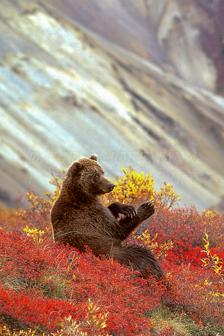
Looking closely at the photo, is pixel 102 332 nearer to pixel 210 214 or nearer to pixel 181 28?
pixel 210 214

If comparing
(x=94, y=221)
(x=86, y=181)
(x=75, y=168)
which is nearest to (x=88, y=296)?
(x=94, y=221)

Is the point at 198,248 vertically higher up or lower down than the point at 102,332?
higher up

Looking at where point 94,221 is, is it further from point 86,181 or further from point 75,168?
point 75,168

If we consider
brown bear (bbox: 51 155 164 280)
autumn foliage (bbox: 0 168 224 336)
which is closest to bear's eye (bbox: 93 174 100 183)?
brown bear (bbox: 51 155 164 280)

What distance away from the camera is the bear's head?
16.4ft

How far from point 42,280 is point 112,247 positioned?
1100 mm

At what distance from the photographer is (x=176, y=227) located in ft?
25.0

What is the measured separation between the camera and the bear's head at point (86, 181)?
500cm

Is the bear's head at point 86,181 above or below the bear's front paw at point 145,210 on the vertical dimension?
below

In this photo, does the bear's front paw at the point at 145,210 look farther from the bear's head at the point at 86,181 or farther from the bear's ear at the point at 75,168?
the bear's ear at the point at 75,168

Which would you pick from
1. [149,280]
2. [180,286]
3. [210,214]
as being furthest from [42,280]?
[210,214]

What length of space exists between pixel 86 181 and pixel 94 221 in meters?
0.55

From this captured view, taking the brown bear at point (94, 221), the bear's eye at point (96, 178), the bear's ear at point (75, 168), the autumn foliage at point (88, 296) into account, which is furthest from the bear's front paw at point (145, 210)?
the bear's ear at point (75, 168)

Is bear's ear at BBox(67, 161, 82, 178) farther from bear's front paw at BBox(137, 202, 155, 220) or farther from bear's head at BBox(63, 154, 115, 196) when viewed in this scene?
bear's front paw at BBox(137, 202, 155, 220)
